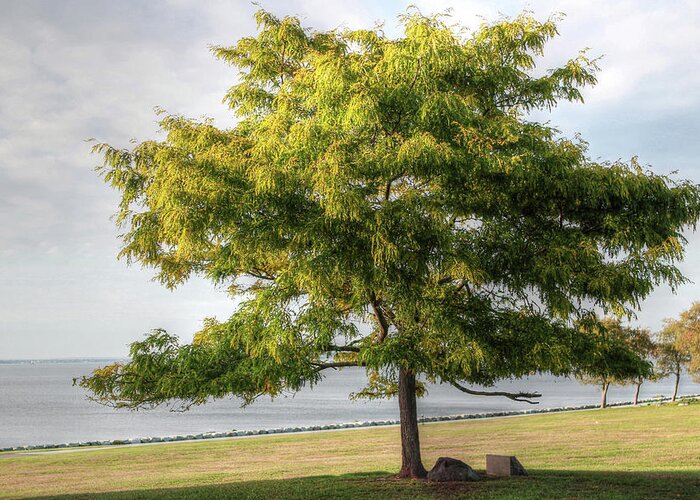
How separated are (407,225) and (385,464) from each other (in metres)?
13.0

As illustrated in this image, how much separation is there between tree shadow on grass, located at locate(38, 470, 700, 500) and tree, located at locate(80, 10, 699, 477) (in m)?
2.32

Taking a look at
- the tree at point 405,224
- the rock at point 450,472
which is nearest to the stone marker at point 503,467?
the rock at point 450,472

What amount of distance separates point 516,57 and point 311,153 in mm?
5557

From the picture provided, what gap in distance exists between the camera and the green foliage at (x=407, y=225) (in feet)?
41.3

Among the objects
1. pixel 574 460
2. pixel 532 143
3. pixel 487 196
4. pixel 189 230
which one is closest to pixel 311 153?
pixel 189 230

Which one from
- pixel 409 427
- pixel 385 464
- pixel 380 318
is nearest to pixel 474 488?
pixel 409 427

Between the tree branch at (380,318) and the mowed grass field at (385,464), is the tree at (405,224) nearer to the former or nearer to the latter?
the tree branch at (380,318)

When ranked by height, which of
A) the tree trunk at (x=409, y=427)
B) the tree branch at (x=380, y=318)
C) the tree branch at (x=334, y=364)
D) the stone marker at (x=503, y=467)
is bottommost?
the stone marker at (x=503, y=467)

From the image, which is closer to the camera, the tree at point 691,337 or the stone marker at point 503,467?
the stone marker at point 503,467

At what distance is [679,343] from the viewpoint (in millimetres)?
54531

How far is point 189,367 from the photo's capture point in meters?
13.8

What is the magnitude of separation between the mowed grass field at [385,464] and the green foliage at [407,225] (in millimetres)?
2565

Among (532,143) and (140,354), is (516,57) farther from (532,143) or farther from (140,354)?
(140,354)

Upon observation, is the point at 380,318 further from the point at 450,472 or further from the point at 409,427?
the point at 450,472
